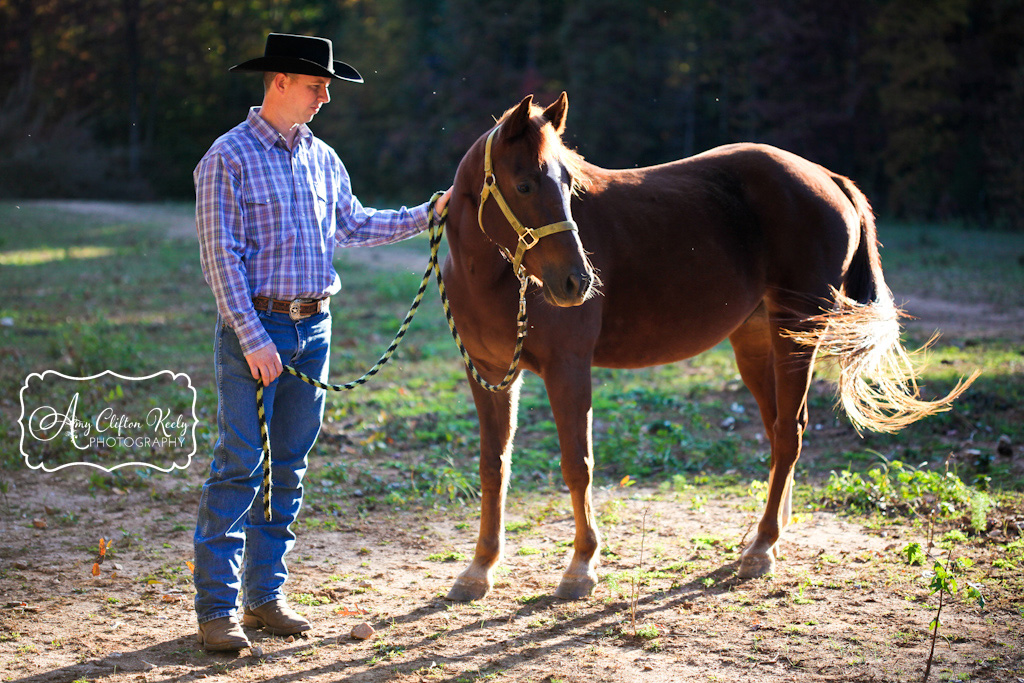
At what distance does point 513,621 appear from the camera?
371 centimetres

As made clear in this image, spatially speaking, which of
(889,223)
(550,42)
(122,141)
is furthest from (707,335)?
(122,141)

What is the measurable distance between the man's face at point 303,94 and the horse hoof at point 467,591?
2.23 meters

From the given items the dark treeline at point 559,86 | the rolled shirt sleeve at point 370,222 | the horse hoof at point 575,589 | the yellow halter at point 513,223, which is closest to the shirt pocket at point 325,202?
the rolled shirt sleeve at point 370,222

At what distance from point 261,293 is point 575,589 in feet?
6.47

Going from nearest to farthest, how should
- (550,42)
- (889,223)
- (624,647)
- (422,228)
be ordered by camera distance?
(624,647), (422,228), (889,223), (550,42)

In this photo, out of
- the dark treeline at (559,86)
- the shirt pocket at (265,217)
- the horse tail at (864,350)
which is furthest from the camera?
the dark treeline at (559,86)

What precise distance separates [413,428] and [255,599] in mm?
3220

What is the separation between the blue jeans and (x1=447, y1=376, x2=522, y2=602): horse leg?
818mm

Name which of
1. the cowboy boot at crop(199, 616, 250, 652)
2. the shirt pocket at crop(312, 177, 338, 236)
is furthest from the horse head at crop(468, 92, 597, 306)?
the cowboy boot at crop(199, 616, 250, 652)

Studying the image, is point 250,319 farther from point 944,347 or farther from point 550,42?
point 550,42

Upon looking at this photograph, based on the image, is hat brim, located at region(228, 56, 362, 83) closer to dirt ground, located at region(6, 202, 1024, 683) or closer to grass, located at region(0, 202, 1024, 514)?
dirt ground, located at region(6, 202, 1024, 683)

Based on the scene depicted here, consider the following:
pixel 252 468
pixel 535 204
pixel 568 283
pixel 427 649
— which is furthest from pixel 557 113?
pixel 427 649

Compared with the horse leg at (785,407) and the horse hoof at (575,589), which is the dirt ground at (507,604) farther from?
the horse leg at (785,407)

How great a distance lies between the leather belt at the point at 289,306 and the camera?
3369 millimetres
